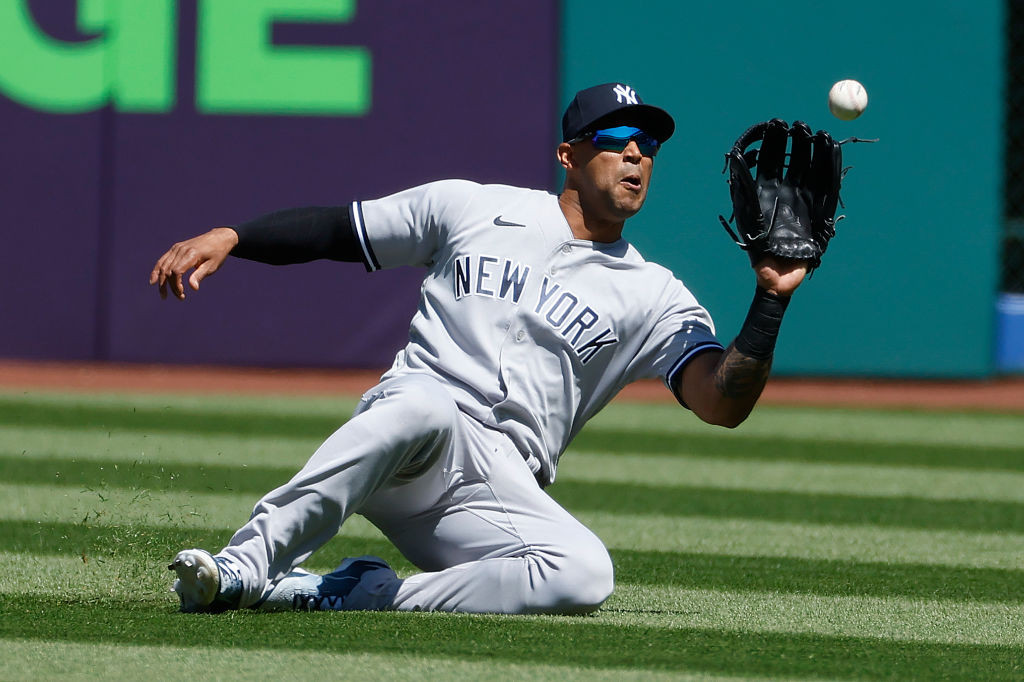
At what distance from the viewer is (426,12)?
11.2 meters

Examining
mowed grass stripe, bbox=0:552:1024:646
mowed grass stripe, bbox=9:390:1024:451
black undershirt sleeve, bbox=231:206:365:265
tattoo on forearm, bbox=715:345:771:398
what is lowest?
mowed grass stripe, bbox=9:390:1024:451

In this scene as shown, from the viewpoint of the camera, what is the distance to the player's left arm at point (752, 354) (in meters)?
3.69

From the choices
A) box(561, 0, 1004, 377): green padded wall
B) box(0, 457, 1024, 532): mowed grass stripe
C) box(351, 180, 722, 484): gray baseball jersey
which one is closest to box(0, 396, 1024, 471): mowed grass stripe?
box(0, 457, 1024, 532): mowed grass stripe

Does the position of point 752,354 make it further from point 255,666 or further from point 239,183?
point 239,183

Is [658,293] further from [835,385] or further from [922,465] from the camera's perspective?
[835,385]

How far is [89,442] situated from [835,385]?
19.1ft

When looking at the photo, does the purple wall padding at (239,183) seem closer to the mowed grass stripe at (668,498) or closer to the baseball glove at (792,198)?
the mowed grass stripe at (668,498)

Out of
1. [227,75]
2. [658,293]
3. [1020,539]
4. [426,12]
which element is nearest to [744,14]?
[426,12]

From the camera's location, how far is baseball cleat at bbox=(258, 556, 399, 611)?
376 cm

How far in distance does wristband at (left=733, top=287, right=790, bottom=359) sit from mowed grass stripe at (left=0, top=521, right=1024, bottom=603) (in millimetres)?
976

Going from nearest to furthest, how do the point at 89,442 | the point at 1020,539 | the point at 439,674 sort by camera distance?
the point at 439,674, the point at 1020,539, the point at 89,442

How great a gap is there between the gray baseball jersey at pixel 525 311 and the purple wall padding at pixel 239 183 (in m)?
7.07

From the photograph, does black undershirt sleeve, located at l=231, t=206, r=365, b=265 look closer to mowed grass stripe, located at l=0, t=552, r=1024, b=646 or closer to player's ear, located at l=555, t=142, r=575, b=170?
player's ear, located at l=555, t=142, r=575, b=170

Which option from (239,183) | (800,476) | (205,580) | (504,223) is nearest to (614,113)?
(504,223)
